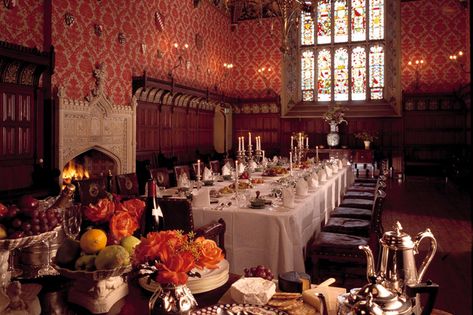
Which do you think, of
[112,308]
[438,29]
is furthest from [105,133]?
[438,29]

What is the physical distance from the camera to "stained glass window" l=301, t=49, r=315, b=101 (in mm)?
16266

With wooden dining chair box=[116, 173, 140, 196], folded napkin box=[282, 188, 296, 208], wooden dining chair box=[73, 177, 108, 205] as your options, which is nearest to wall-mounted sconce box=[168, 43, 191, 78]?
wooden dining chair box=[116, 173, 140, 196]

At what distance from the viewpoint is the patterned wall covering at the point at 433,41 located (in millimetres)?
14375

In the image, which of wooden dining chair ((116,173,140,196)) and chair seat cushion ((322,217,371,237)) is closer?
chair seat cushion ((322,217,371,237))

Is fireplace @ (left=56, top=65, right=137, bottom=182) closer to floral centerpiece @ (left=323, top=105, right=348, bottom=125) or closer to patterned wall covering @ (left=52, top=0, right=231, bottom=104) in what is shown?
patterned wall covering @ (left=52, top=0, right=231, bottom=104)

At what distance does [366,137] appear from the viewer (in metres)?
14.9

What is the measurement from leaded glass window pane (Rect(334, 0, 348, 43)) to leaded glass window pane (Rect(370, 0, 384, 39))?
919 millimetres

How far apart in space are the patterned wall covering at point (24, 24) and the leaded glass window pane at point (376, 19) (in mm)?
11897

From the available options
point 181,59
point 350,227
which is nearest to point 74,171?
point 181,59

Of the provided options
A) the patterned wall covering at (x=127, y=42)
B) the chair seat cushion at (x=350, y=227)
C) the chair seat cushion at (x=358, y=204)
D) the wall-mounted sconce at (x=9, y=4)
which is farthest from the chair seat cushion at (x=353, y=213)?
the wall-mounted sconce at (x=9, y=4)

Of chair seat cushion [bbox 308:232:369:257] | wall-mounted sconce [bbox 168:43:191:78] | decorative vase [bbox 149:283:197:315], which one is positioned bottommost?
chair seat cushion [bbox 308:232:369:257]

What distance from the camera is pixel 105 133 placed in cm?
880

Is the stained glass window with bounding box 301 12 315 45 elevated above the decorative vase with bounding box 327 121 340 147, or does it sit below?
above

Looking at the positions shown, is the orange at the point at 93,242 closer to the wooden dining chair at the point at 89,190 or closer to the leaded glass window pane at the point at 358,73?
the wooden dining chair at the point at 89,190
